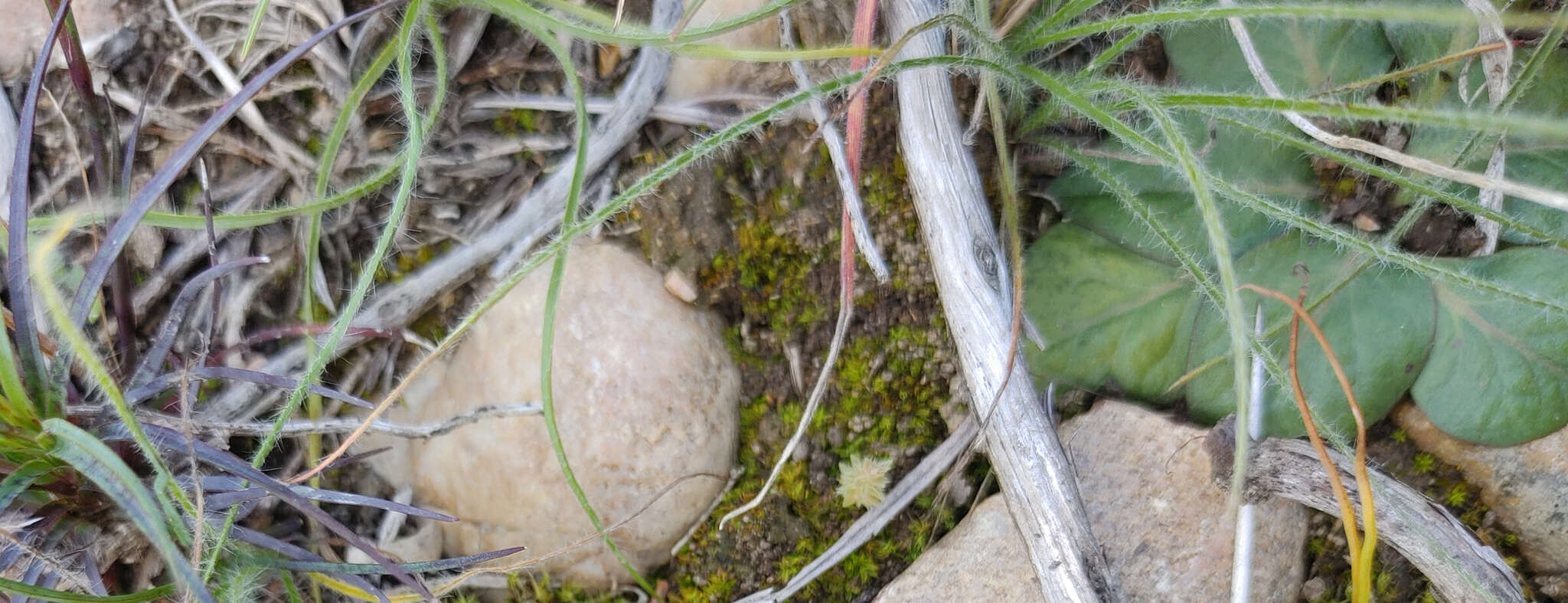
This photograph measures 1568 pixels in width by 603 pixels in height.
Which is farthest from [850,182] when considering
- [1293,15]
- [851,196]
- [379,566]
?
[379,566]

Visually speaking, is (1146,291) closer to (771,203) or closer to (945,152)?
(945,152)

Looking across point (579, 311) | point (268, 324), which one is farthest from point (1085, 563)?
point (268, 324)

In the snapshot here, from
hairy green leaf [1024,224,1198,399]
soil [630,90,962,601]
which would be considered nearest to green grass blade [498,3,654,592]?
soil [630,90,962,601]

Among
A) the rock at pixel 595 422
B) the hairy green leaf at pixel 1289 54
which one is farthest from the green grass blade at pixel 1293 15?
the rock at pixel 595 422

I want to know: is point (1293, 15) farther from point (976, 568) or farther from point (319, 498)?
point (319, 498)

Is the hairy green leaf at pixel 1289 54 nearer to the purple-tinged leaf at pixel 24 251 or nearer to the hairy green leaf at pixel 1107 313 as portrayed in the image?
the hairy green leaf at pixel 1107 313

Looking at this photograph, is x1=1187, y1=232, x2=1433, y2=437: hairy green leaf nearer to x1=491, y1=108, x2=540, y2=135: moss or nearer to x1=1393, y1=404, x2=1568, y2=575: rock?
x1=1393, y1=404, x2=1568, y2=575: rock
